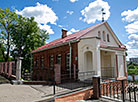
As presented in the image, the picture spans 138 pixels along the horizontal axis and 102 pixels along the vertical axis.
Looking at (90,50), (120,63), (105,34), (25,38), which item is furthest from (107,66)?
(25,38)

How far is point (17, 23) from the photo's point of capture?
24.8 metres

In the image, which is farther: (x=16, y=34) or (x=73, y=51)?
(x=16, y=34)

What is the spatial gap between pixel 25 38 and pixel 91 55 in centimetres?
1774

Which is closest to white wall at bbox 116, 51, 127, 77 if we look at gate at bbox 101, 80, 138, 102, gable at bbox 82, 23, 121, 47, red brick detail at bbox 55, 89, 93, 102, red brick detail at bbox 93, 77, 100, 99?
gable at bbox 82, 23, 121, 47

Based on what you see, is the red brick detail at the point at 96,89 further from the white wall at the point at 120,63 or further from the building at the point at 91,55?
the white wall at the point at 120,63

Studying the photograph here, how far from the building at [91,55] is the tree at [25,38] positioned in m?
9.48

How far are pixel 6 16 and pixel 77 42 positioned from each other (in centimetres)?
2114

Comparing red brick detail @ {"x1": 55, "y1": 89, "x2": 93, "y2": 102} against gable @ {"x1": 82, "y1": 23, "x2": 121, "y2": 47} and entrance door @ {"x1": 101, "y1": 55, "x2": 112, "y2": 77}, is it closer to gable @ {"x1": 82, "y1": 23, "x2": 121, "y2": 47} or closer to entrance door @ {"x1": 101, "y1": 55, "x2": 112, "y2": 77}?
entrance door @ {"x1": 101, "y1": 55, "x2": 112, "y2": 77}

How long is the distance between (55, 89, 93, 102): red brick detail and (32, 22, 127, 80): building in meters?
2.24

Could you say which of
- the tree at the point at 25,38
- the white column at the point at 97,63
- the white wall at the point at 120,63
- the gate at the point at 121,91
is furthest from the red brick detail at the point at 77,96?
the tree at the point at 25,38

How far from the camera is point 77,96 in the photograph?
640 cm

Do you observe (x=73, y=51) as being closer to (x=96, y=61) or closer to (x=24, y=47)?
(x=96, y=61)

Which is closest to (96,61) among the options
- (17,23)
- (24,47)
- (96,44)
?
(96,44)

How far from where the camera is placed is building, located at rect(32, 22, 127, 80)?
9430 millimetres
